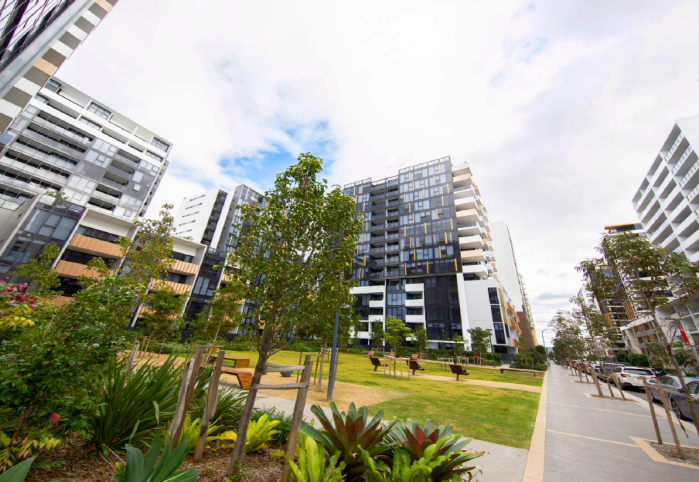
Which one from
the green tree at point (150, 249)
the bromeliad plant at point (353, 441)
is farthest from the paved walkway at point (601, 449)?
the green tree at point (150, 249)

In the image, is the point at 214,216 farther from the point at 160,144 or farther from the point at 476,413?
the point at 476,413

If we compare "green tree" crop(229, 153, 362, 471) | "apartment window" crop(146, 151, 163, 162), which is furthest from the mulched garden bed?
"apartment window" crop(146, 151, 163, 162)

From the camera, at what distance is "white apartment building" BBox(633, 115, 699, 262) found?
36.6 m

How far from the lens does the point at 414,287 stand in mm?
53688

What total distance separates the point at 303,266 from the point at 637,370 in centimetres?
2905

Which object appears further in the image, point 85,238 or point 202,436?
point 85,238

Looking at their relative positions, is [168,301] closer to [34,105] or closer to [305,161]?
[305,161]

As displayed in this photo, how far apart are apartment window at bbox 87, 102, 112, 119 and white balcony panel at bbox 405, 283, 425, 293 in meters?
62.8

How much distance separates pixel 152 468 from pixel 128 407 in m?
2.09

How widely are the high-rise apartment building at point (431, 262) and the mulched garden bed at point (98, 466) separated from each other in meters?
40.6

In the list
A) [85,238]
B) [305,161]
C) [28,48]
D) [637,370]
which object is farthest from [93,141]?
[637,370]

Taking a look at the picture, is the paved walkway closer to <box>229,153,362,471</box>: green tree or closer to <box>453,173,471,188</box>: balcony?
<box>229,153,362,471</box>: green tree

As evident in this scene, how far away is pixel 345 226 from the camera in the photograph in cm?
509

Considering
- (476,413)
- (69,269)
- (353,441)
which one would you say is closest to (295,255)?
(353,441)
